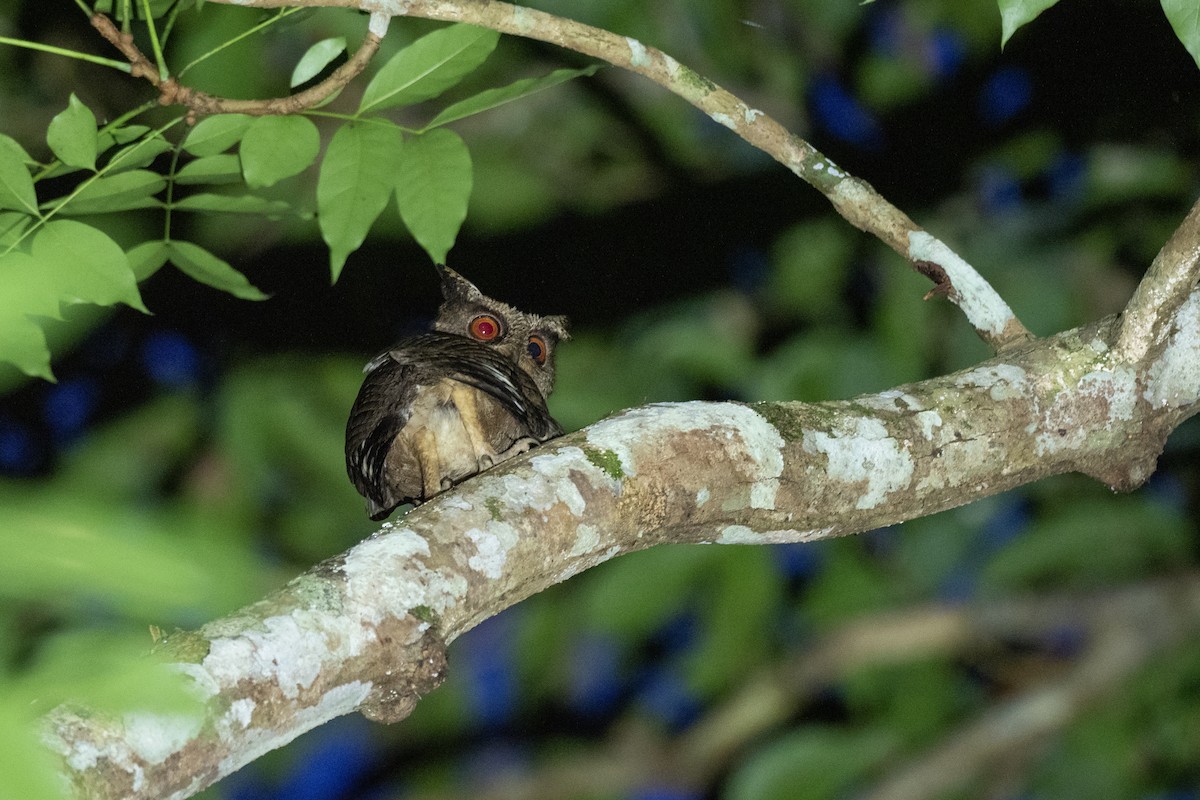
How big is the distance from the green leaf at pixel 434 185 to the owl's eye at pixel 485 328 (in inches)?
59.8

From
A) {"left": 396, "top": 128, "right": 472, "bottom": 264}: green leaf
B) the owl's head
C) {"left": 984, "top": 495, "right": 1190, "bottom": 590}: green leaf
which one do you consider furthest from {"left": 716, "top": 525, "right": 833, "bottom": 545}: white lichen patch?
{"left": 984, "top": 495, "right": 1190, "bottom": 590}: green leaf

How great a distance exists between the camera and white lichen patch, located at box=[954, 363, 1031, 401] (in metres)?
2.06

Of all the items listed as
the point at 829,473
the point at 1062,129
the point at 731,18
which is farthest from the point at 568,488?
the point at 1062,129

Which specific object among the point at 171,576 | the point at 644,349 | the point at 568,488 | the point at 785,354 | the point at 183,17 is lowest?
the point at 171,576

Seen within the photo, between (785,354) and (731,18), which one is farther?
(731,18)

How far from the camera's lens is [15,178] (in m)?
1.69

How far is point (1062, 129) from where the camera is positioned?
5145 millimetres

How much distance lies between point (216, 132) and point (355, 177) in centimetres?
23

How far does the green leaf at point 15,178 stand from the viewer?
1.69m

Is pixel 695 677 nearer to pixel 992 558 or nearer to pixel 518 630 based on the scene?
pixel 518 630

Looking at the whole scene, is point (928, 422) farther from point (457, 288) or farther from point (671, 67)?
point (457, 288)

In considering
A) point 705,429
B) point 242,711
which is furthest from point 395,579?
point 705,429

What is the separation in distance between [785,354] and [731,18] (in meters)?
1.46

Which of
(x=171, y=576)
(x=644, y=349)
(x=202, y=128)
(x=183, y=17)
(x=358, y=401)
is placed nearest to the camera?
(x=171, y=576)
